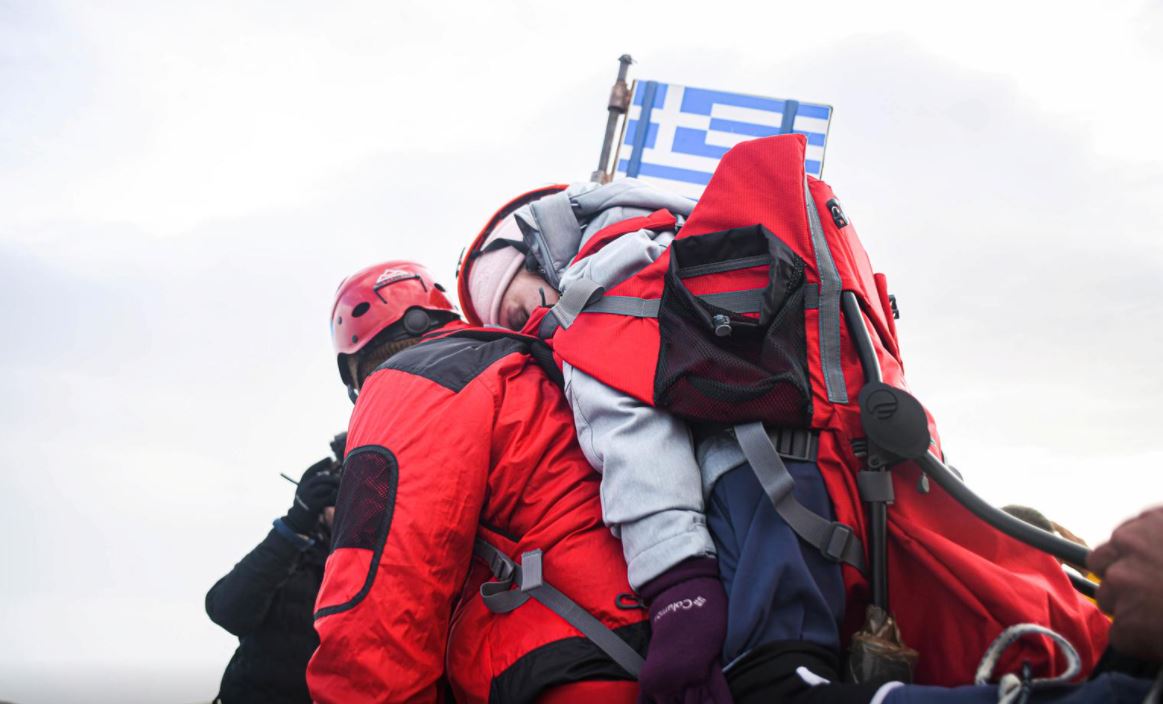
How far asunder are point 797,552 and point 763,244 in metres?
0.69

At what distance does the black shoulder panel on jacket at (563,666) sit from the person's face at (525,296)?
1.17 m

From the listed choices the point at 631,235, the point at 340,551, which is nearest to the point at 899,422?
the point at 631,235

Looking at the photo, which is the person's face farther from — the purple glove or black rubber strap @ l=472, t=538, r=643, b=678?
the purple glove

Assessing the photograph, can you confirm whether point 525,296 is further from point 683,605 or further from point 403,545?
point 683,605

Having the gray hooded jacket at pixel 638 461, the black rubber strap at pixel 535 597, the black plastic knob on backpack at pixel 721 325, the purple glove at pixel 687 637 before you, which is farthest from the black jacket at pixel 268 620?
the black plastic knob on backpack at pixel 721 325

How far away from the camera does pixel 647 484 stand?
173 cm

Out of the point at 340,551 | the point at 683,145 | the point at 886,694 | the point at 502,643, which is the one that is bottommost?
the point at 502,643

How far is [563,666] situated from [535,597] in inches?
7.5

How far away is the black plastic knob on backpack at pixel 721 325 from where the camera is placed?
1706mm

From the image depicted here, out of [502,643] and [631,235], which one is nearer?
[502,643]

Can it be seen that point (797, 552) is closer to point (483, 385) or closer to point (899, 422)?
point (899, 422)

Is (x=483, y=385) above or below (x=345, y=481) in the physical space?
above

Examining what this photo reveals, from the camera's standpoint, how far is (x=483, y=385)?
2.14m

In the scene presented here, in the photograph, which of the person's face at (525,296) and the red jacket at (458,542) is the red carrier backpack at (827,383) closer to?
the red jacket at (458,542)
